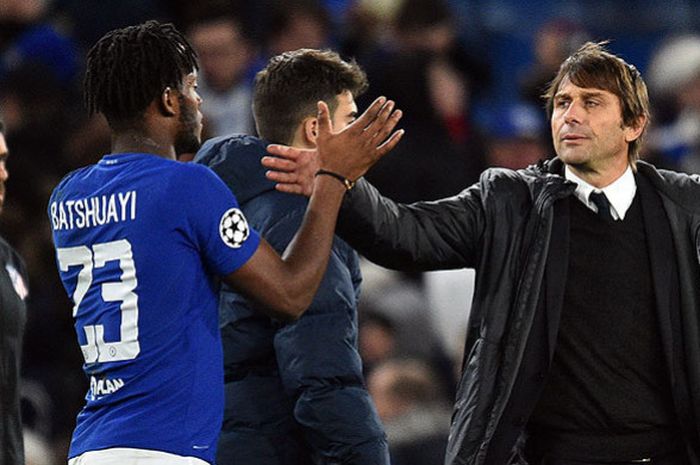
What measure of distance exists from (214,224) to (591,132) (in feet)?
4.92

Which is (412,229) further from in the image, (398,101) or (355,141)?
(398,101)

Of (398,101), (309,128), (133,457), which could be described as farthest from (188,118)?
(398,101)

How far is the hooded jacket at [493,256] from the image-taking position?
4168 millimetres

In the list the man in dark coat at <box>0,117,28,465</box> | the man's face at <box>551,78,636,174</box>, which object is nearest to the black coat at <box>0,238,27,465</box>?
the man in dark coat at <box>0,117,28,465</box>

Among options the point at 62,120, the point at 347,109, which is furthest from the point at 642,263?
the point at 62,120

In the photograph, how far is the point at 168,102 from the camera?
11.9 ft

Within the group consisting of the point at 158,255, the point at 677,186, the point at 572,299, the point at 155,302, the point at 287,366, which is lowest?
the point at 287,366

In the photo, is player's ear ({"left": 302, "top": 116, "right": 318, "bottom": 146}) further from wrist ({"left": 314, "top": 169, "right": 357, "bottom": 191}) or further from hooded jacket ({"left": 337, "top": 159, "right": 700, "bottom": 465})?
wrist ({"left": 314, "top": 169, "right": 357, "bottom": 191})

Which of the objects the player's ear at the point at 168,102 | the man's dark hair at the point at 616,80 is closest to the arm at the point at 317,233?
the player's ear at the point at 168,102

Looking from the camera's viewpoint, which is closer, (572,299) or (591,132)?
(572,299)

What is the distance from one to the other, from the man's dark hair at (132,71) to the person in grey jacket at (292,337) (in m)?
0.71

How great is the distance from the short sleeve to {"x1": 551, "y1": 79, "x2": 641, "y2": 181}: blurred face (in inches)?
53.4

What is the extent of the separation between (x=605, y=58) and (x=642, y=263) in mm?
659

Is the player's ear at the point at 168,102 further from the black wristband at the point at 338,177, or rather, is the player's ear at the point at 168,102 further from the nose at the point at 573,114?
the nose at the point at 573,114
